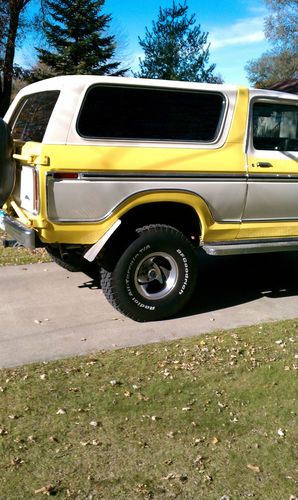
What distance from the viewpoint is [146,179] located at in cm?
473

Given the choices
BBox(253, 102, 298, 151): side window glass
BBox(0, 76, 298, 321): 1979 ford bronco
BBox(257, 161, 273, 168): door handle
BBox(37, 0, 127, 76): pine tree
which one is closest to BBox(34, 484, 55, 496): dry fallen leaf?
BBox(0, 76, 298, 321): 1979 ford bronco

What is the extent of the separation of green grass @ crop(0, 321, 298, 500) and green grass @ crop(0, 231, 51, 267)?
295cm

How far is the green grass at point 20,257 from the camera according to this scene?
22.6 feet

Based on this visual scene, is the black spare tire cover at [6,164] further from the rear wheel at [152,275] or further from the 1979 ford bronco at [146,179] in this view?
the rear wheel at [152,275]

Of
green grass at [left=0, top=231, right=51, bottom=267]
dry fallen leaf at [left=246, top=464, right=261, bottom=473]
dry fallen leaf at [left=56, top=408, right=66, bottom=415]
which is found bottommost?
dry fallen leaf at [left=246, top=464, right=261, bottom=473]

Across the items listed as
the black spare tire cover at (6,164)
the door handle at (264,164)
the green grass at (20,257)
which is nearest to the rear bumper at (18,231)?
the black spare tire cover at (6,164)

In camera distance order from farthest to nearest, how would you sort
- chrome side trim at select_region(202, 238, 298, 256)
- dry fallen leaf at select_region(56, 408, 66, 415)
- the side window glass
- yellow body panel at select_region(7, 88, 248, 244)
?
the side window glass < chrome side trim at select_region(202, 238, 298, 256) < yellow body panel at select_region(7, 88, 248, 244) < dry fallen leaf at select_region(56, 408, 66, 415)

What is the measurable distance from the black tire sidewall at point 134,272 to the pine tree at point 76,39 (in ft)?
79.0

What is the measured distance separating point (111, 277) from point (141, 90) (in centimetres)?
169

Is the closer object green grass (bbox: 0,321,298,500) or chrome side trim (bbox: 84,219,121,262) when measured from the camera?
green grass (bbox: 0,321,298,500)

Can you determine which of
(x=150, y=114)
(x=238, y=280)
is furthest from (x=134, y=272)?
(x=238, y=280)

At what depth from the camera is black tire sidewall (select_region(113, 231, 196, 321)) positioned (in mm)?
4863

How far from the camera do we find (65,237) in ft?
15.2

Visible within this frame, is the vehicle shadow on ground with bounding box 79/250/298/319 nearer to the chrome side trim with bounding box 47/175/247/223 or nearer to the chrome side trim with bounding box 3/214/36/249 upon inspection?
the chrome side trim with bounding box 47/175/247/223
